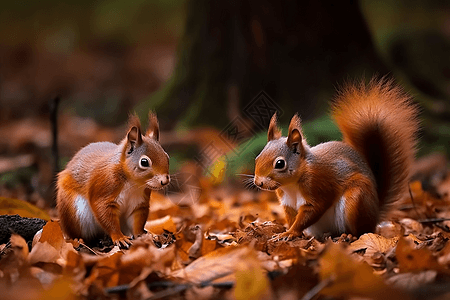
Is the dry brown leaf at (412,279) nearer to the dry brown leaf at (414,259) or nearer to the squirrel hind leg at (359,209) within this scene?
the dry brown leaf at (414,259)

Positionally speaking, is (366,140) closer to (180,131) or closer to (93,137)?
(180,131)

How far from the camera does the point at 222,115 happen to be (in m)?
3.84

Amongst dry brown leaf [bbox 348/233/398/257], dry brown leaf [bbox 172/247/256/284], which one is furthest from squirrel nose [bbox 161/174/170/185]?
dry brown leaf [bbox 348/233/398/257]

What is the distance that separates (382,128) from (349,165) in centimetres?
27

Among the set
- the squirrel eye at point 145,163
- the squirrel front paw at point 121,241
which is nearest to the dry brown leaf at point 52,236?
the squirrel front paw at point 121,241

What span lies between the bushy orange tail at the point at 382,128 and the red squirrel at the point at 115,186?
0.83m

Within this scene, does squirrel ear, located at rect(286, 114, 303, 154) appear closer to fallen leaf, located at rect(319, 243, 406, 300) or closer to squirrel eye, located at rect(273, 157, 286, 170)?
squirrel eye, located at rect(273, 157, 286, 170)

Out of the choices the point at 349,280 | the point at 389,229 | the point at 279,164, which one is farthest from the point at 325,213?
the point at 349,280

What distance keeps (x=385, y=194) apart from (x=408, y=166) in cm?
16

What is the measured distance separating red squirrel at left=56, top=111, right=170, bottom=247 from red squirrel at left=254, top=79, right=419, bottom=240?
0.41 meters

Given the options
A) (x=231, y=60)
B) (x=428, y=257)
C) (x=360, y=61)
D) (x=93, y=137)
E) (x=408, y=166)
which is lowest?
(x=93, y=137)

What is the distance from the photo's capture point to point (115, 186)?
A: 72.8 inches

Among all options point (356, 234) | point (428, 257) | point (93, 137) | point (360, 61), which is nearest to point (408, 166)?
point (356, 234)

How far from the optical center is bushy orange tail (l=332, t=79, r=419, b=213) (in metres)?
2.07
